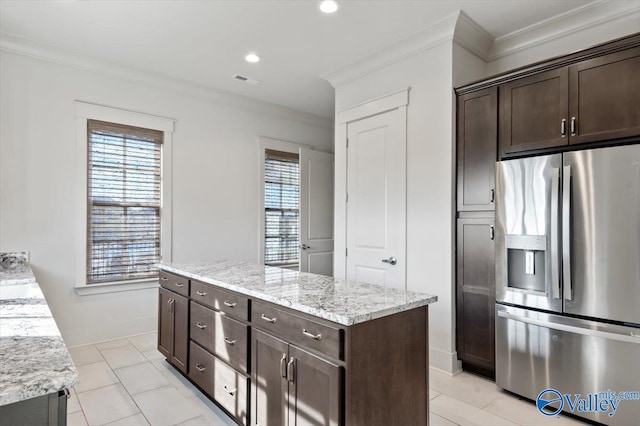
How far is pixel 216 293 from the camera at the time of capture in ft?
8.15

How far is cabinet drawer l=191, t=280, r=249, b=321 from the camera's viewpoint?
221cm

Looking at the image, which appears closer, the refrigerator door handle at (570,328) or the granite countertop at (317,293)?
the granite countertop at (317,293)

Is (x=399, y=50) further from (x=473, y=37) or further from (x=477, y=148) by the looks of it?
(x=477, y=148)

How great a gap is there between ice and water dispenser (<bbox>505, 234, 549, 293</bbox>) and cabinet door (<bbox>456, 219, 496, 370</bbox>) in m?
0.21

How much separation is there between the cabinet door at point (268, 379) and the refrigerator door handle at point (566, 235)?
73.3 inches

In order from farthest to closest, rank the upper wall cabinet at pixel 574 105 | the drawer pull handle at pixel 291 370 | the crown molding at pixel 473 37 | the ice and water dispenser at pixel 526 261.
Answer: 1. the crown molding at pixel 473 37
2. the ice and water dispenser at pixel 526 261
3. the upper wall cabinet at pixel 574 105
4. the drawer pull handle at pixel 291 370

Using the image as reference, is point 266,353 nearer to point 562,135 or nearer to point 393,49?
point 562,135

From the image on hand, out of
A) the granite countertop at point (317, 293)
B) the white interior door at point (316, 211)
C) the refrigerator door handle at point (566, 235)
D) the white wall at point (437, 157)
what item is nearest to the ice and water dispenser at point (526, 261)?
the refrigerator door handle at point (566, 235)

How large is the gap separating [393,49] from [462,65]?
66 centimetres

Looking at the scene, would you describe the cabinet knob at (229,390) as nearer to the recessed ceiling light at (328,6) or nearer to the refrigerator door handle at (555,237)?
the refrigerator door handle at (555,237)

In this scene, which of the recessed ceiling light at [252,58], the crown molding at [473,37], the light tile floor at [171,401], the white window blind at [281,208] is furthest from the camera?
the white window blind at [281,208]

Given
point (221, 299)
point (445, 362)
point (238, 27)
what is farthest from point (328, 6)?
point (445, 362)

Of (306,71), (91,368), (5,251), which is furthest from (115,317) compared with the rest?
(306,71)

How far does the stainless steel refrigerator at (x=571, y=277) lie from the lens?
2.21 m
